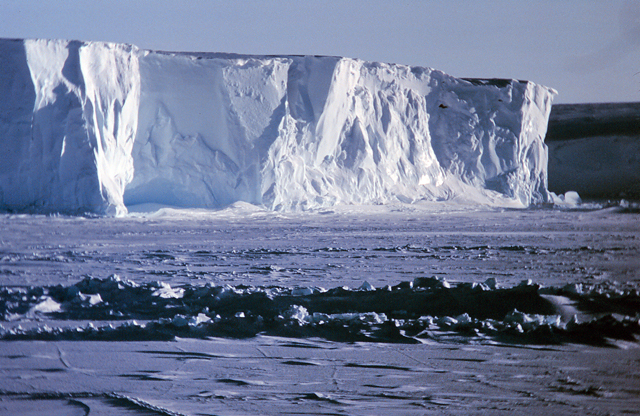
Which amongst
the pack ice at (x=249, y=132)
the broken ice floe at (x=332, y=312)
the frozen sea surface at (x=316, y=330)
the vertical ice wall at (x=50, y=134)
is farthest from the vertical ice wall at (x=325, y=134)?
the broken ice floe at (x=332, y=312)

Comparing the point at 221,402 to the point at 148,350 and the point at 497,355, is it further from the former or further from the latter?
the point at 497,355

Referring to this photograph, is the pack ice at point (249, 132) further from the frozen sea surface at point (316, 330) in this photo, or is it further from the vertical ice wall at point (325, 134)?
the frozen sea surface at point (316, 330)

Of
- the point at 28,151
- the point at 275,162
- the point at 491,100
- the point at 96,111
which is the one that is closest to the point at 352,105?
the point at 275,162

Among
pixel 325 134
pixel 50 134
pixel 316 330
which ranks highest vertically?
pixel 325 134

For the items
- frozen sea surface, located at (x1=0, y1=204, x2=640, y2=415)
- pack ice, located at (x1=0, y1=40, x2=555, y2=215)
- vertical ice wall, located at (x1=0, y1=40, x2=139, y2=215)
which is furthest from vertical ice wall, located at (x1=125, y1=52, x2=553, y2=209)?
frozen sea surface, located at (x1=0, y1=204, x2=640, y2=415)

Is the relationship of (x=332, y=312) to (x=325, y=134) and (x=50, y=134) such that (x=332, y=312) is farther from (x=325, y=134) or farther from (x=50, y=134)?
(x=325, y=134)

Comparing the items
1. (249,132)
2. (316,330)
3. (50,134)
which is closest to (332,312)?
(316,330)

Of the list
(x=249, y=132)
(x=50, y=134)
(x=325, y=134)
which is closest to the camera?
(x=50, y=134)
